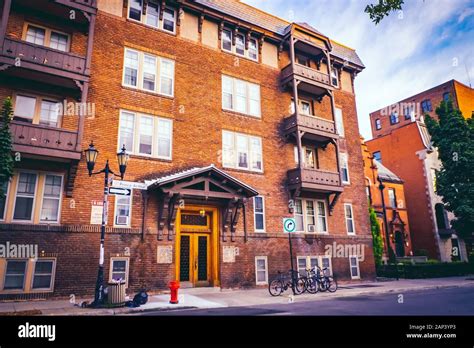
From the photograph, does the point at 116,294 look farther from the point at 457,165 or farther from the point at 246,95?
the point at 457,165

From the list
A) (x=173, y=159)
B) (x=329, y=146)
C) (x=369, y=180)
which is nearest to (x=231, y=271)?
(x=173, y=159)

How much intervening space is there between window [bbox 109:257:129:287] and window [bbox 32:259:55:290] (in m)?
2.27

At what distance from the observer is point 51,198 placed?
1381 cm

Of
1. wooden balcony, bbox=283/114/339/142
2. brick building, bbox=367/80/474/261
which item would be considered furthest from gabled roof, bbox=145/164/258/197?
brick building, bbox=367/80/474/261

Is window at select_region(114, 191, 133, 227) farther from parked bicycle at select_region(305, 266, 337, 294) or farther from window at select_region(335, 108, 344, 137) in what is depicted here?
window at select_region(335, 108, 344, 137)

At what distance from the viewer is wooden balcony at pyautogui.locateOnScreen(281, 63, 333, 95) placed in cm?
2123

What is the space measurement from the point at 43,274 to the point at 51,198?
3103 mm

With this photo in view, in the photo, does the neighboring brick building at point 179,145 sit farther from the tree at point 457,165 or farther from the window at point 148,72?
the tree at point 457,165

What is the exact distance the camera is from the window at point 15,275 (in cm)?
1250

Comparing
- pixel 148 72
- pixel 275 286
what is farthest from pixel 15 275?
pixel 148 72

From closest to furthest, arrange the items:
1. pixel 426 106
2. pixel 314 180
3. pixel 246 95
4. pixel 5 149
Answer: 1. pixel 5 149
2. pixel 314 180
3. pixel 246 95
4. pixel 426 106

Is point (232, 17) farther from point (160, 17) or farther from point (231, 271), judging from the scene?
point (231, 271)

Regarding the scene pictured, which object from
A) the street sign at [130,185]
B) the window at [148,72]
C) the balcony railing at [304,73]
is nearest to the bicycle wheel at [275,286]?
the street sign at [130,185]

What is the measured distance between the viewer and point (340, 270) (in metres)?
20.9
